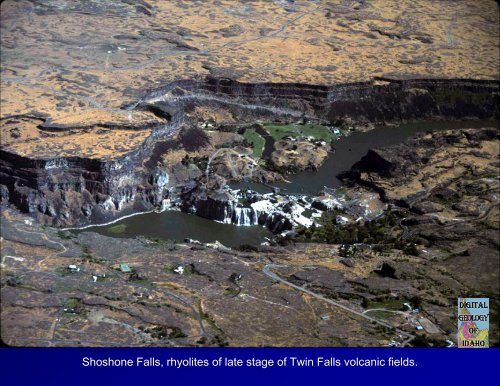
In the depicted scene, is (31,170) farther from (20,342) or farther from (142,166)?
(20,342)

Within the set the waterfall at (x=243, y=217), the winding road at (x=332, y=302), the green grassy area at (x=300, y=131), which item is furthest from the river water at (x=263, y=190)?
the winding road at (x=332, y=302)

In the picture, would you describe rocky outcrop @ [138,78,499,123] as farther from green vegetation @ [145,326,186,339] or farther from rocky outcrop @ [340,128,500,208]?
green vegetation @ [145,326,186,339]

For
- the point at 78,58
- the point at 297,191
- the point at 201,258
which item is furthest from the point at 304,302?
the point at 78,58

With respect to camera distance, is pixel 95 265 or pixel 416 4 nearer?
pixel 95 265

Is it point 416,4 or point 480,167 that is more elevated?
point 416,4

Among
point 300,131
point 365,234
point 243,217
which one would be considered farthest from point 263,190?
point 300,131

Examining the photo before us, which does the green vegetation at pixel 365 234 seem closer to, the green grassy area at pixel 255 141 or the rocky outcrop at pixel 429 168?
the rocky outcrop at pixel 429 168

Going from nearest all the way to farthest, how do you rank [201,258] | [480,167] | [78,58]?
[201,258]
[480,167]
[78,58]
